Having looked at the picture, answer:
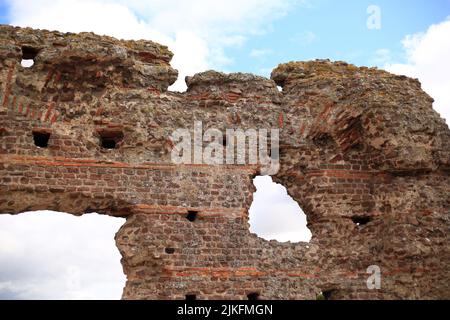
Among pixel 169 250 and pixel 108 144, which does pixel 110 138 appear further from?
pixel 169 250

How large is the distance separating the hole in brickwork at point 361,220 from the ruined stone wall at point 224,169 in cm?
2

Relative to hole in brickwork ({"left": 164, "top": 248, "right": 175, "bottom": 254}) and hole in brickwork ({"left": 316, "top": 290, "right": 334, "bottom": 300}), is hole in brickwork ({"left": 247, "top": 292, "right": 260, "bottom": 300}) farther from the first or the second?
hole in brickwork ({"left": 164, "top": 248, "right": 175, "bottom": 254})

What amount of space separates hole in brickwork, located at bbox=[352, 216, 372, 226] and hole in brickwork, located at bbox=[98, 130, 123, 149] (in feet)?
13.5

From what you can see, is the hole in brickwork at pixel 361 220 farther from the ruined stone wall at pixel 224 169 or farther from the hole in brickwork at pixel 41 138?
the hole in brickwork at pixel 41 138

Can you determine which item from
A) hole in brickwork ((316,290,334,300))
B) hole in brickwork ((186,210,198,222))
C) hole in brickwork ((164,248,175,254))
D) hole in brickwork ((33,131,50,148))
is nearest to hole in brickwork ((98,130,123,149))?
hole in brickwork ((33,131,50,148))

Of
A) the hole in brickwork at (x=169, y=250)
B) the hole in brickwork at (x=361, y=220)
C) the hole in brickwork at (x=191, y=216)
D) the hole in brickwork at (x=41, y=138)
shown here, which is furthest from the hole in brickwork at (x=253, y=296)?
the hole in brickwork at (x=41, y=138)

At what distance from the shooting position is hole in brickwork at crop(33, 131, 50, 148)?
993 cm

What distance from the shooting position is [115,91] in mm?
10484

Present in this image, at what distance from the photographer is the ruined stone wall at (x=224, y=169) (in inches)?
384

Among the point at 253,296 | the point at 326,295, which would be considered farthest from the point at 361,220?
the point at 253,296

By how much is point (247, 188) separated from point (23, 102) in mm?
3745

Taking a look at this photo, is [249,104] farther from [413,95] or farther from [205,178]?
[413,95]

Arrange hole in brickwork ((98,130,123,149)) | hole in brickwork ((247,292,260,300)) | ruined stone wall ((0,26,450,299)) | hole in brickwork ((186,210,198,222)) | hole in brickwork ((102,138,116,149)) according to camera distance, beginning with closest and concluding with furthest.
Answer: ruined stone wall ((0,26,450,299))
hole in brickwork ((247,292,260,300))
hole in brickwork ((186,210,198,222))
hole in brickwork ((98,130,123,149))
hole in brickwork ((102,138,116,149))
